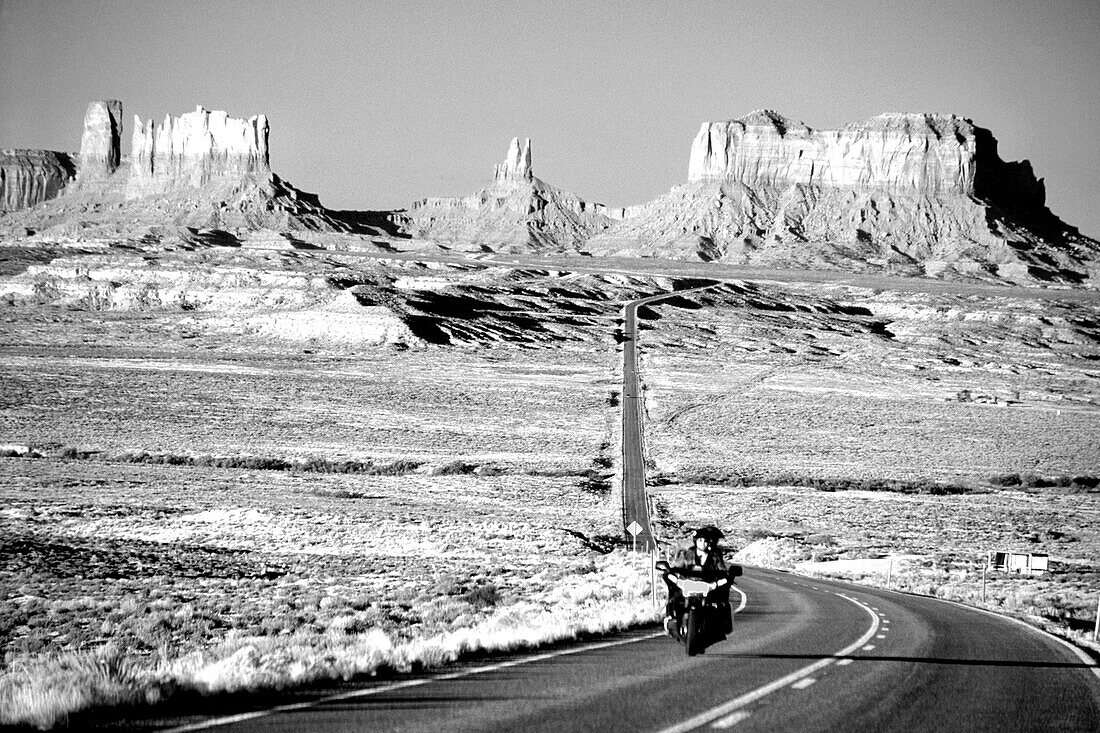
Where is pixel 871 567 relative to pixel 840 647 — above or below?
below

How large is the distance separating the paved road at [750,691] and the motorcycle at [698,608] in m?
0.28

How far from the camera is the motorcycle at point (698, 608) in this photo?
1223 centimetres

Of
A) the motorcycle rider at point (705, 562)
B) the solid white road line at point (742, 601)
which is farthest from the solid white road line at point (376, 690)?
the solid white road line at point (742, 601)

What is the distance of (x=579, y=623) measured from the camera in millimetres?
16312

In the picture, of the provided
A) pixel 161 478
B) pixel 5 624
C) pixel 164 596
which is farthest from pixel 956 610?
pixel 161 478

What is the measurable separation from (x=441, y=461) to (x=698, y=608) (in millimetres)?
45708

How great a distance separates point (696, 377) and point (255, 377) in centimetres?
3489

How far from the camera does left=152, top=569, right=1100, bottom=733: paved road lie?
28.9 feet

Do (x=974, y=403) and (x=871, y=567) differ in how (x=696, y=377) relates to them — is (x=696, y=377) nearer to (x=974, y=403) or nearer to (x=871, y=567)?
(x=974, y=403)

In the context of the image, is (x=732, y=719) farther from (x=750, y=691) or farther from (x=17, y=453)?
(x=17, y=453)

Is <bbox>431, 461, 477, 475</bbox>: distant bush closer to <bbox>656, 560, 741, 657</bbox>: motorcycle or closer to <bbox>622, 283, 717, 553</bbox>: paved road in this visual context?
<bbox>622, 283, 717, 553</bbox>: paved road

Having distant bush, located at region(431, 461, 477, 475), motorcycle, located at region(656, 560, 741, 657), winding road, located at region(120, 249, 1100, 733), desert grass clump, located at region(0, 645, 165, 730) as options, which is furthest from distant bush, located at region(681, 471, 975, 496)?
desert grass clump, located at region(0, 645, 165, 730)

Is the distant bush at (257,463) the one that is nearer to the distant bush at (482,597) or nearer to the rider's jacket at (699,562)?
the distant bush at (482,597)

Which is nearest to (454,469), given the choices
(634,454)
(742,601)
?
(634,454)
